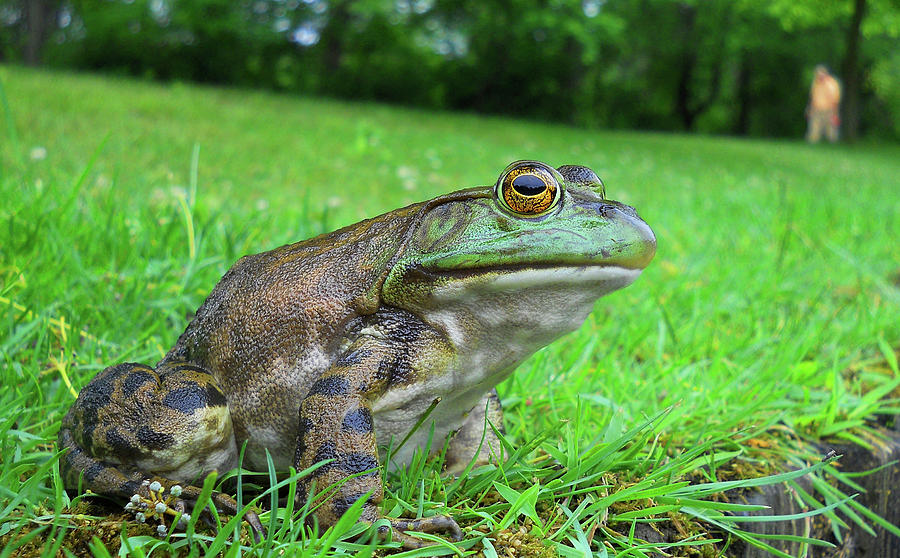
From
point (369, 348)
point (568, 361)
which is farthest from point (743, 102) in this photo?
point (369, 348)

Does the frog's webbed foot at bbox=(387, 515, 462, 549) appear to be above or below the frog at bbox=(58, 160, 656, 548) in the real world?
below

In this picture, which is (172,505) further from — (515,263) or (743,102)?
(743,102)

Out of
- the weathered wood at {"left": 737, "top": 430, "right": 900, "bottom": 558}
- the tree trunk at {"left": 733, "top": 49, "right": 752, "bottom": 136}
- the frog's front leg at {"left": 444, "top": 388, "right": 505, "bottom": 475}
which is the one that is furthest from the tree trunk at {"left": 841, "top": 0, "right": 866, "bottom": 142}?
the frog's front leg at {"left": 444, "top": 388, "right": 505, "bottom": 475}

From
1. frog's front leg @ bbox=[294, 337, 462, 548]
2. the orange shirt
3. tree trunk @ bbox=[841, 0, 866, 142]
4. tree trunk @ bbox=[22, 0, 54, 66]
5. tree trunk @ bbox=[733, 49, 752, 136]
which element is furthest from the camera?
tree trunk @ bbox=[733, 49, 752, 136]

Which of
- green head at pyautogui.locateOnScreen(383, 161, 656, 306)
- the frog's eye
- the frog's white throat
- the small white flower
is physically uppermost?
the frog's eye

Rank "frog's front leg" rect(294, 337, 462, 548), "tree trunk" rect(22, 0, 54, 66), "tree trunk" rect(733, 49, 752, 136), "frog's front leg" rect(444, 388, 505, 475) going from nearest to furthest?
1. "frog's front leg" rect(294, 337, 462, 548)
2. "frog's front leg" rect(444, 388, 505, 475)
3. "tree trunk" rect(22, 0, 54, 66)
4. "tree trunk" rect(733, 49, 752, 136)

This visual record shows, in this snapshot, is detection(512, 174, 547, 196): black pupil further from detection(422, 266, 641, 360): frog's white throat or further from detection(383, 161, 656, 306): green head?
detection(422, 266, 641, 360): frog's white throat

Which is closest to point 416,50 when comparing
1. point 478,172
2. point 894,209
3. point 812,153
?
point 812,153
